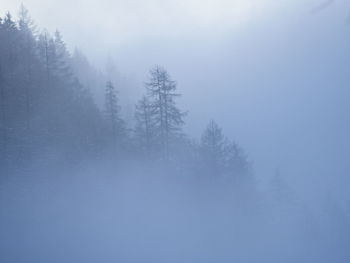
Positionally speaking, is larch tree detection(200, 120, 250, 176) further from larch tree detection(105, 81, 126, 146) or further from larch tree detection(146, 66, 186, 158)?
larch tree detection(105, 81, 126, 146)

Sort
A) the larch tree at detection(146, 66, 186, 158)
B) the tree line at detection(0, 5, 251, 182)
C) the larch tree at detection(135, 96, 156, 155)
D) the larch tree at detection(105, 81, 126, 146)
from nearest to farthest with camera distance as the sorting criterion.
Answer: the tree line at detection(0, 5, 251, 182), the larch tree at detection(146, 66, 186, 158), the larch tree at detection(135, 96, 156, 155), the larch tree at detection(105, 81, 126, 146)

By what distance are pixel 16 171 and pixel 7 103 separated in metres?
4.42

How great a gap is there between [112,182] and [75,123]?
16.6 feet

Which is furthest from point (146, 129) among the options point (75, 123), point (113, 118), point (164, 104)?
point (75, 123)

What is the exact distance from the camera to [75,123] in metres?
33.6

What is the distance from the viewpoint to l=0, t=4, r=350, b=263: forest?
25875 millimetres

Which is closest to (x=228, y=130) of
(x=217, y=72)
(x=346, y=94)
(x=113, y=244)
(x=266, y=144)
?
(x=266, y=144)

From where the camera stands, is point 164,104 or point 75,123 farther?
point 75,123

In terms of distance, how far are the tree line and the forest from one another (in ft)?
0.27

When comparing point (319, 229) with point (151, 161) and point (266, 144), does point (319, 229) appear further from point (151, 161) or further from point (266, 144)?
point (266, 144)

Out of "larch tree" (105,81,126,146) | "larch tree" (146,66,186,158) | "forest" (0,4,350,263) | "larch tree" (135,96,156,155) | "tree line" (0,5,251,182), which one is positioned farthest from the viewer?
"larch tree" (105,81,126,146)

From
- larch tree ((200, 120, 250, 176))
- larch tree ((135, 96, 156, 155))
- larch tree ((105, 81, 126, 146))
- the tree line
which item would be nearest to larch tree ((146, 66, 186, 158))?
the tree line

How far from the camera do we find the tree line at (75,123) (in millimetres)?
29156

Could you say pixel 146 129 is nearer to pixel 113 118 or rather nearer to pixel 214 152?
pixel 113 118
